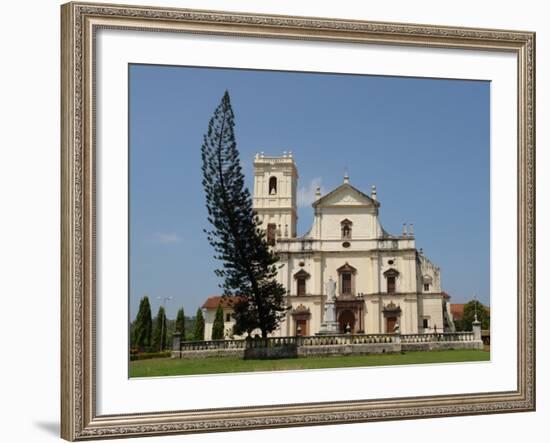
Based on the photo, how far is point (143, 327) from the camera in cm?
616

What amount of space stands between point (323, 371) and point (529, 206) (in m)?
1.85

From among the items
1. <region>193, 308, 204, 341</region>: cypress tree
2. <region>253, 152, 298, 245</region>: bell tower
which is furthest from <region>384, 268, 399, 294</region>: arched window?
<region>193, 308, 204, 341</region>: cypress tree

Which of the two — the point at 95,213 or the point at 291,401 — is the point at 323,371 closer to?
the point at 291,401

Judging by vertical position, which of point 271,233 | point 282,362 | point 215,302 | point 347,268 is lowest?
point 282,362

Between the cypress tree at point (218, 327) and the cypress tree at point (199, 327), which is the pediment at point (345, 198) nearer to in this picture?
the cypress tree at point (218, 327)

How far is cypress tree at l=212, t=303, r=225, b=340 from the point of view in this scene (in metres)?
6.50

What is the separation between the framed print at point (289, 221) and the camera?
5977 millimetres

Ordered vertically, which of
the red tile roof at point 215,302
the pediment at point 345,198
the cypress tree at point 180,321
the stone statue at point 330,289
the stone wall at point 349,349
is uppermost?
the pediment at point 345,198

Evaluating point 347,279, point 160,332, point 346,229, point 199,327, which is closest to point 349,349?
point 347,279

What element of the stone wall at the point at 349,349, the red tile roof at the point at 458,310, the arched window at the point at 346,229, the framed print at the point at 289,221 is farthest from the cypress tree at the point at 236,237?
the red tile roof at the point at 458,310

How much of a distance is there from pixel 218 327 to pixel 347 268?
1.00 m

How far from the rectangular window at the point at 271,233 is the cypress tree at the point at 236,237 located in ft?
0.11

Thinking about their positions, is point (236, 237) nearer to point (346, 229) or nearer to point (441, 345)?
point (346, 229)

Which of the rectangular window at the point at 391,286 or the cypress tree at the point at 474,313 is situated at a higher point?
the rectangular window at the point at 391,286
